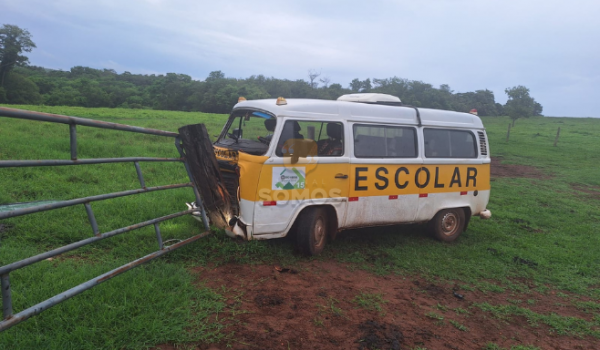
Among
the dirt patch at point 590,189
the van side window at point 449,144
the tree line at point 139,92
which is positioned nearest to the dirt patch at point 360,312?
the van side window at point 449,144

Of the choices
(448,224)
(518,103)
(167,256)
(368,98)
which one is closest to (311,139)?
(368,98)

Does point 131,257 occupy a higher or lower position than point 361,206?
lower

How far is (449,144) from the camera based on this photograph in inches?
275

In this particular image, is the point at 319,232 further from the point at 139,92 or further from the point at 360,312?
the point at 139,92

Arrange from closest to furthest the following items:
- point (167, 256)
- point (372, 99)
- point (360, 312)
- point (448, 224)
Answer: point (360, 312)
point (167, 256)
point (372, 99)
point (448, 224)

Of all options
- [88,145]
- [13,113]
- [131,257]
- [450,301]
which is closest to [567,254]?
[450,301]

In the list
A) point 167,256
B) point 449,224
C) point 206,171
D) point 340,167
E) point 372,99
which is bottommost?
point 167,256

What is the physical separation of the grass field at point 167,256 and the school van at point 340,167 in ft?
1.70

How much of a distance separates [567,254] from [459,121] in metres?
2.96

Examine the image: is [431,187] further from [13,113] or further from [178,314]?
[13,113]

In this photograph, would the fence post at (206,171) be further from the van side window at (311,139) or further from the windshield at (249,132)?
the van side window at (311,139)

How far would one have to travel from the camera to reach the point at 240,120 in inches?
239

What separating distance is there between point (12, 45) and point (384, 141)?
56955 mm

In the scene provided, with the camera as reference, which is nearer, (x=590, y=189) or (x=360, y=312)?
(x=360, y=312)
